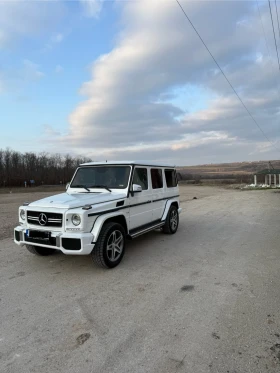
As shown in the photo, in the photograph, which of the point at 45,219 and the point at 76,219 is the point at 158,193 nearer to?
the point at 76,219

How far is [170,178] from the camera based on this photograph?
811 cm

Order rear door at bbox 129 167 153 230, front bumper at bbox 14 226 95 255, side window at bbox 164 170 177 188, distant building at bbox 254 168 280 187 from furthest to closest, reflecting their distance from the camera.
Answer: distant building at bbox 254 168 280 187 < side window at bbox 164 170 177 188 < rear door at bbox 129 167 153 230 < front bumper at bbox 14 226 95 255

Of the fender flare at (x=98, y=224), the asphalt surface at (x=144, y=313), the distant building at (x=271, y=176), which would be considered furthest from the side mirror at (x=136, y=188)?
the distant building at (x=271, y=176)

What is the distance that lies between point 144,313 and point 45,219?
238 cm

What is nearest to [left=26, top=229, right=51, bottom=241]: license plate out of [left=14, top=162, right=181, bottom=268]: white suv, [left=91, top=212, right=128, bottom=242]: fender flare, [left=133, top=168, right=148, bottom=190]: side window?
[left=14, top=162, right=181, bottom=268]: white suv

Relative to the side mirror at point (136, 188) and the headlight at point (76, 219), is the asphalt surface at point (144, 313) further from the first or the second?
the side mirror at point (136, 188)

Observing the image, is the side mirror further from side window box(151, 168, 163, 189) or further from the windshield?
side window box(151, 168, 163, 189)

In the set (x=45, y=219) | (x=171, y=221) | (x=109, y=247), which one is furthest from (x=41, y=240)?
(x=171, y=221)

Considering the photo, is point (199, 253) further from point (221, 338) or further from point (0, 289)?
point (0, 289)

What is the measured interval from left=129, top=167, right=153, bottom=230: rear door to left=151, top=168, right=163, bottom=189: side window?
30 cm

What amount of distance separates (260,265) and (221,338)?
2.61m

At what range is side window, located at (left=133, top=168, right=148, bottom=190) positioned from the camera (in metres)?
6.03

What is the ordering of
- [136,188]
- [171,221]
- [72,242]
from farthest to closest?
[171,221], [136,188], [72,242]

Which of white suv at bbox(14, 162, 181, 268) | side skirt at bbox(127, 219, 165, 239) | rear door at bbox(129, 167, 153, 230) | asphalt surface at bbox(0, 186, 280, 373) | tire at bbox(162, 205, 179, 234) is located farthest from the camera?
tire at bbox(162, 205, 179, 234)
